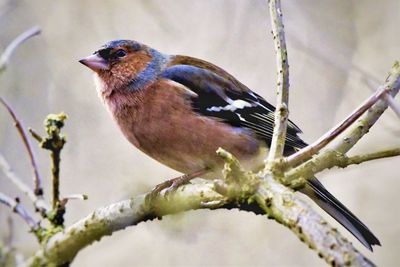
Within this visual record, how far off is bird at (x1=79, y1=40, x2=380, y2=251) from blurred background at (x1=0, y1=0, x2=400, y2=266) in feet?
0.32

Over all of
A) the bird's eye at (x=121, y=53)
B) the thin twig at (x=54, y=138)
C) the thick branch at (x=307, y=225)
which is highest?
the bird's eye at (x=121, y=53)

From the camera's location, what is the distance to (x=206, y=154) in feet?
4.69

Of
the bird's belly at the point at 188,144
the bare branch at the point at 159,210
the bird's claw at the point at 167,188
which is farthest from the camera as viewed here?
the bird's belly at the point at 188,144

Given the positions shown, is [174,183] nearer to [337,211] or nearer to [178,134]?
[178,134]

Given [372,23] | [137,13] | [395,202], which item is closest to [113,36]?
[137,13]

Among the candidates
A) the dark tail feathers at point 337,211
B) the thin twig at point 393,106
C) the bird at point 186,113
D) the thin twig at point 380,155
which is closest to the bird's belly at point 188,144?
the bird at point 186,113

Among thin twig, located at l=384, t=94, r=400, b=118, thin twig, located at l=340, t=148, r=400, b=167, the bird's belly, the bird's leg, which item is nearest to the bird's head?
the bird's belly

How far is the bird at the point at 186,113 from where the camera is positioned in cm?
142

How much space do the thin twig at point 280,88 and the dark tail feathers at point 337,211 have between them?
0.30m

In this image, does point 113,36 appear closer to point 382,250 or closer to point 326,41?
point 326,41

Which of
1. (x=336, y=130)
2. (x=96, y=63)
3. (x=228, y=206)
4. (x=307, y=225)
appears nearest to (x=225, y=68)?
(x=96, y=63)

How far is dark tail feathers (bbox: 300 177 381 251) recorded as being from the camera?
1234mm

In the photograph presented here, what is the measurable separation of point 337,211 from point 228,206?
35 centimetres

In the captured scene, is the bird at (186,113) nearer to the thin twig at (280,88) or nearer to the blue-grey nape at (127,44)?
the blue-grey nape at (127,44)
